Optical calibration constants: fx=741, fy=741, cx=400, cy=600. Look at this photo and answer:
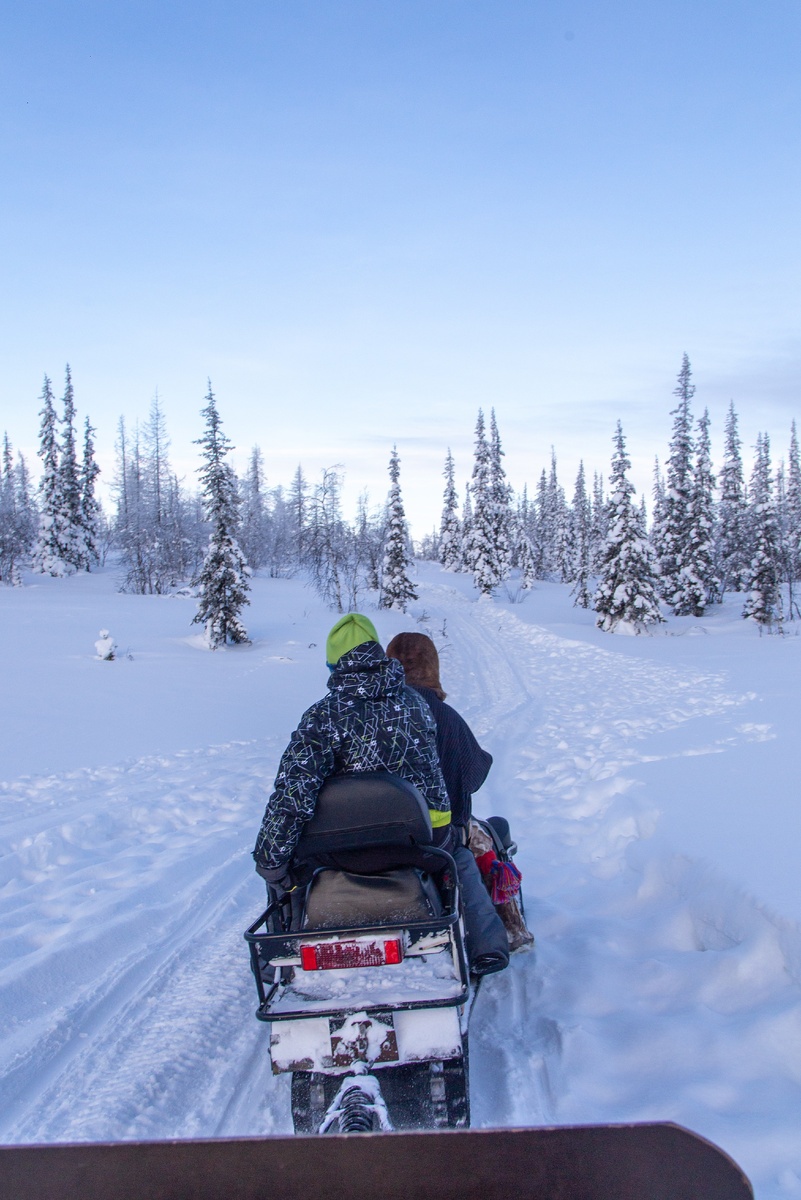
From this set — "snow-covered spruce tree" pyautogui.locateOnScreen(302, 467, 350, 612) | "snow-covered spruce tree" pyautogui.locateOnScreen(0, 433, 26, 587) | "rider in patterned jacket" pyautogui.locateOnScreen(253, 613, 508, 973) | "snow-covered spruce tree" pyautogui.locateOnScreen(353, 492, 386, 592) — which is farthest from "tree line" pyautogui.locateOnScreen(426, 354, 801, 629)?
"rider in patterned jacket" pyautogui.locateOnScreen(253, 613, 508, 973)

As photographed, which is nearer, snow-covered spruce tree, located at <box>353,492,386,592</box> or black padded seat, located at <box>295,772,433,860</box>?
black padded seat, located at <box>295,772,433,860</box>

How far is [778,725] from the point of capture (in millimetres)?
10695

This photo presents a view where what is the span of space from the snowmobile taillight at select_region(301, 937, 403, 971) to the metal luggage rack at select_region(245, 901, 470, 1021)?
1.0 inches

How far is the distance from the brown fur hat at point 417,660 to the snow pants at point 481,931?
40.9 inches

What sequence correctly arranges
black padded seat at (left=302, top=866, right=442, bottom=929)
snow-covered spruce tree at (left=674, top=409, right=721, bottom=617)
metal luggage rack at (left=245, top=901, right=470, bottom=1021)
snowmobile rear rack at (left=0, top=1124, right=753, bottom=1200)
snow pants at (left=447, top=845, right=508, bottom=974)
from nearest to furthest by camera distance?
snowmobile rear rack at (left=0, top=1124, right=753, bottom=1200) < metal luggage rack at (left=245, top=901, right=470, bottom=1021) < black padded seat at (left=302, top=866, right=442, bottom=929) < snow pants at (left=447, top=845, right=508, bottom=974) < snow-covered spruce tree at (left=674, top=409, right=721, bottom=617)

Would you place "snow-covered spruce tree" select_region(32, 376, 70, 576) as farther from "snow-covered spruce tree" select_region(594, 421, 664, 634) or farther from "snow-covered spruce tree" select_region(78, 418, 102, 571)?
"snow-covered spruce tree" select_region(594, 421, 664, 634)

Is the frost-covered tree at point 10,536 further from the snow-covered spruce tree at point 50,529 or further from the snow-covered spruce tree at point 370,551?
the snow-covered spruce tree at point 370,551

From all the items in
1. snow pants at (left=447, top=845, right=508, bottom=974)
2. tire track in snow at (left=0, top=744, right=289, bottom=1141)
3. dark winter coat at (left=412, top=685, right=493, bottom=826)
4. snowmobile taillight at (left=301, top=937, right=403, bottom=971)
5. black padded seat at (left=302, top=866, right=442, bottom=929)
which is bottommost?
tire track in snow at (left=0, top=744, right=289, bottom=1141)

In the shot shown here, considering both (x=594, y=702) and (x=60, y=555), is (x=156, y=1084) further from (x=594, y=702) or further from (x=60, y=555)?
(x=60, y=555)

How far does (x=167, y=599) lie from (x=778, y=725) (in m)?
28.8

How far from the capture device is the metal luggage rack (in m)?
2.74

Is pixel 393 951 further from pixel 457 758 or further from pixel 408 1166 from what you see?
pixel 408 1166

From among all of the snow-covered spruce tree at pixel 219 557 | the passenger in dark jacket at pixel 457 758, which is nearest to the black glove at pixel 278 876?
the passenger in dark jacket at pixel 457 758

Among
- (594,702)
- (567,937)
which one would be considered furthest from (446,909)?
(594,702)
